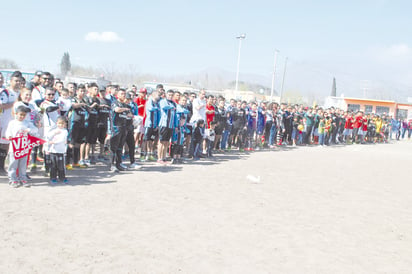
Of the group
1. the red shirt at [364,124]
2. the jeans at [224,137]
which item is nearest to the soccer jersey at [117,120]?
the jeans at [224,137]

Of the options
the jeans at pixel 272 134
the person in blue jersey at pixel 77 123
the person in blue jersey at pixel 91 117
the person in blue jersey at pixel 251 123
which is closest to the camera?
the person in blue jersey at pixel 77 123

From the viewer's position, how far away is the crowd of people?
300 inches

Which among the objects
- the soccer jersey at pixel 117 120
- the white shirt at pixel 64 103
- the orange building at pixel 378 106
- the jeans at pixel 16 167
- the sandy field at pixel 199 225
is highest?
the orange building at pixel 378 106

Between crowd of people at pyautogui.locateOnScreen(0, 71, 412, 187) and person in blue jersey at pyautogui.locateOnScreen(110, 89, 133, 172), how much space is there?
0.02 m

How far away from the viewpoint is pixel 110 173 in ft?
29.0

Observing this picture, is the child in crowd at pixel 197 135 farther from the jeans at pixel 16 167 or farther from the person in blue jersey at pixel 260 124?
the jeans at pixel 16 167

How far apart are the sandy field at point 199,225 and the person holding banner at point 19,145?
0.92ft

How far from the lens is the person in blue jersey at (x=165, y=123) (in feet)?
34.5

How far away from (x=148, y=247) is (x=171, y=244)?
0.99 ft

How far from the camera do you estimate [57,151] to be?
7.58 metres

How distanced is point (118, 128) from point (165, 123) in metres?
1.75

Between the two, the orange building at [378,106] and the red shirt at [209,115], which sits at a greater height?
the orange building at [378,106]

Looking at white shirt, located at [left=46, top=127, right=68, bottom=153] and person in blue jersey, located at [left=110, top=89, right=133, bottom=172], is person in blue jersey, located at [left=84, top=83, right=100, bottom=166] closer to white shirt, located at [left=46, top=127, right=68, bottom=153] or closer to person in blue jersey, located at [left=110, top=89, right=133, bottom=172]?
person in blue jersey, located at [left=110, top=89, right=133, bottom=172]

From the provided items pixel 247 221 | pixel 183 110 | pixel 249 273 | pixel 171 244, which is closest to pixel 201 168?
pixel 183 110
